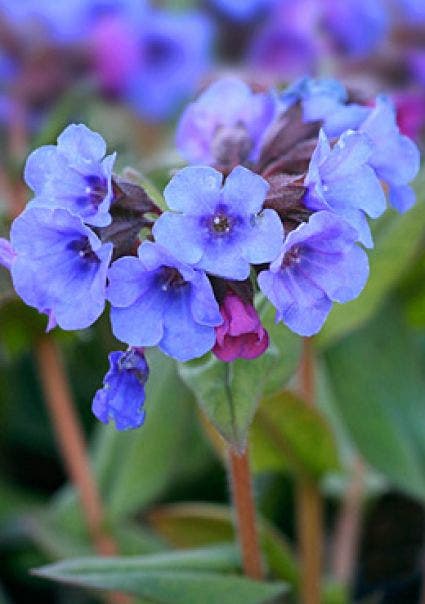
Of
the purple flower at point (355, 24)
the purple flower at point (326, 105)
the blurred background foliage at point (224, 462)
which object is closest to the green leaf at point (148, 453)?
the blurred background foliage at point (224, 462)

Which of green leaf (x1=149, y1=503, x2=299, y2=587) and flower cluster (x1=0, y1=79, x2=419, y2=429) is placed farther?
green leaf (x1=149, y1=503, x2=299, y2=587)

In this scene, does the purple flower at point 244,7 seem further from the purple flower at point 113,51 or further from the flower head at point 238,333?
the flower head at point 238,333

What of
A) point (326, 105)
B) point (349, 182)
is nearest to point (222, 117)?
point (326, 105)

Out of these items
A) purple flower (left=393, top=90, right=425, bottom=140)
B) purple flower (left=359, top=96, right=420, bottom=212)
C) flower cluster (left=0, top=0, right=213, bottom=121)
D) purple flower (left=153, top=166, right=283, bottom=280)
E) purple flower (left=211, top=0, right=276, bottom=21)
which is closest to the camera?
purple flower (left=153, top=166, right=283, bottom=280)

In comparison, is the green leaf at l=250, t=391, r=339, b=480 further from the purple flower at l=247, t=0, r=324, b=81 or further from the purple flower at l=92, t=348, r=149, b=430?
the purple flower at l=247, t=0, r=324, b=81

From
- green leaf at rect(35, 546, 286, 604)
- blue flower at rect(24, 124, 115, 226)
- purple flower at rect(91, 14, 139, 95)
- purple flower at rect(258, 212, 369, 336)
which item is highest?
blue flower at rect(24, 124, 115, 226)

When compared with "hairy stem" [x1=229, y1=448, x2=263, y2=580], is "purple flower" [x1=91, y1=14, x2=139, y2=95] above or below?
above

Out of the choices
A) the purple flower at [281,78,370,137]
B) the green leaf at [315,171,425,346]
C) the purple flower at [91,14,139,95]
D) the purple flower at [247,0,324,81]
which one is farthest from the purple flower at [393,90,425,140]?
the purple flower at [91,14,139,95]
